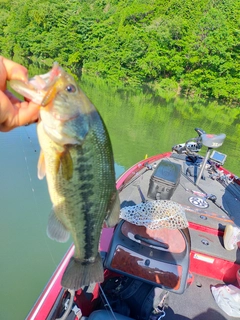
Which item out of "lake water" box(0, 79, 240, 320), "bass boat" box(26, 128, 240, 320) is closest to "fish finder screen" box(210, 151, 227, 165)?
"bass boat" box(26, 128, 240, 320)

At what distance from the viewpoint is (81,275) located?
1578 mm

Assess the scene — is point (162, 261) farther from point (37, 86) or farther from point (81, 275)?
point (37, 86)

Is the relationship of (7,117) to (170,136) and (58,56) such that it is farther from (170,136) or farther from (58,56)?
(58,56)

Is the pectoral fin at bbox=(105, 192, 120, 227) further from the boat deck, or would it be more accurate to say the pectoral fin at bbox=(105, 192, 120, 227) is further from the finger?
the boat deck

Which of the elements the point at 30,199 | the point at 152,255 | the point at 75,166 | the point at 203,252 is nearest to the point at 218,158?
the point at 203,252

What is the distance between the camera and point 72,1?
47344 millimetres

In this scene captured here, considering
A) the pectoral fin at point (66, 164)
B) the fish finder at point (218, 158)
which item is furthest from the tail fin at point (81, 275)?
the fish finder at point (218, 158)

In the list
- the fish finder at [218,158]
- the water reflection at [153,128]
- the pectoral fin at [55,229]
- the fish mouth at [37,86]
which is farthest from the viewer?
the water reflection at [153,128]

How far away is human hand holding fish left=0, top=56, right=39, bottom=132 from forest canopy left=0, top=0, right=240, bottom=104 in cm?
3046

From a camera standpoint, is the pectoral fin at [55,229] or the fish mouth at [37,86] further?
the pectoral fin at [55,229]

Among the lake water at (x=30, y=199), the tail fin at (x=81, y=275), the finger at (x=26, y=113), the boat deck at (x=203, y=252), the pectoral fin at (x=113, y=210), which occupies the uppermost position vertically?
the finger at (x=26, y=113)

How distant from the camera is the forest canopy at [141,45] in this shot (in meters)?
29.7

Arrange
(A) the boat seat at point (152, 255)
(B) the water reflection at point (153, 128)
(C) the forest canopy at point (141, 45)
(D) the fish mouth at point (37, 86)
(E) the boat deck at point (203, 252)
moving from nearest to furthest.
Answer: (D) the fish mouth at point (37, 86) < (A) the boat seat at point (152, 255) < (E) the boat deck at point (203, 252) < (B) the water reflection at point (153, 128) < (C) the forest canopy at point (141, 45)

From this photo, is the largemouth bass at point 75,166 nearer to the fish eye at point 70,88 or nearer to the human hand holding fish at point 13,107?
the fish eye at point 70,88
